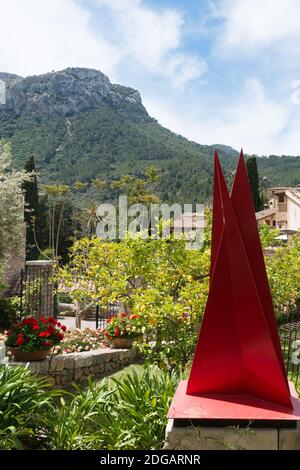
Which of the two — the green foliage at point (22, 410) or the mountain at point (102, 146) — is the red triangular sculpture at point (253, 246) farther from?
the mountain at point (102, 146)

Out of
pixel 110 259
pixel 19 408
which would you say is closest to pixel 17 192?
pixel 110 259

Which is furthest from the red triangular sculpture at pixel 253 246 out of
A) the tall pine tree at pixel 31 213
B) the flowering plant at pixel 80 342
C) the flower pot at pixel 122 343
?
the tall pine tree at pixel 31 213

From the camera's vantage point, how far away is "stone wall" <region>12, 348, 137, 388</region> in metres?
8.67

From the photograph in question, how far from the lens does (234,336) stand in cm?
385

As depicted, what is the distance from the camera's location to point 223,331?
3.86 metres

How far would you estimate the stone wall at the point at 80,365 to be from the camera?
8.67 m

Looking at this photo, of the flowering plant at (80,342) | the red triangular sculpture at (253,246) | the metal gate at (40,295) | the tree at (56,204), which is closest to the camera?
the red triangular sculpture at (253,246)

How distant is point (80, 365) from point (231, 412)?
19.8 feet

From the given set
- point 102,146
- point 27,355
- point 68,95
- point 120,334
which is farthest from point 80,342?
point 68,95

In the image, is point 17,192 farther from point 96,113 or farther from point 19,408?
point 96,113

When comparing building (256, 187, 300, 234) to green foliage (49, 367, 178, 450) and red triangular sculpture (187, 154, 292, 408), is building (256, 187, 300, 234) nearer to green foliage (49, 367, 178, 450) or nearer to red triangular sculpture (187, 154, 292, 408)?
green foliage (49, 367, 178, 450)

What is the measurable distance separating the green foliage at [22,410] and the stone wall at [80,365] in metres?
3.12

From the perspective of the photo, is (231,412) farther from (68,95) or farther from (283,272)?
(68,95)

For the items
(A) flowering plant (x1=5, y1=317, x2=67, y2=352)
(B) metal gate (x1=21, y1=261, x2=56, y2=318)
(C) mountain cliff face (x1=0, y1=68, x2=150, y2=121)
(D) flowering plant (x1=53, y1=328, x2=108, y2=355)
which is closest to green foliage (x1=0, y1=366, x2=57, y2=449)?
(A) flowering plant (x1=5, y1=317, x2=67, y2=352)
